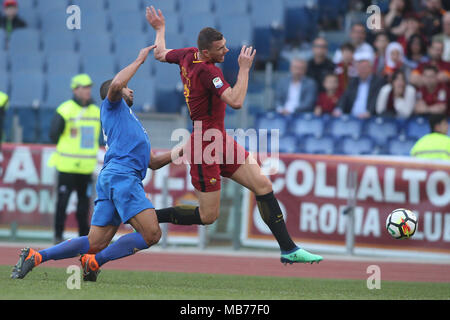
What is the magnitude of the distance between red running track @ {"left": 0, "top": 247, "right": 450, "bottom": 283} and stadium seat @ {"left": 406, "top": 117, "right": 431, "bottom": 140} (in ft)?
8.31

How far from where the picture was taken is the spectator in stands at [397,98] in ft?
44.2

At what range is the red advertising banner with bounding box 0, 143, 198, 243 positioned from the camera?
12.7 meters

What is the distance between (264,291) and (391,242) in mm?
5036

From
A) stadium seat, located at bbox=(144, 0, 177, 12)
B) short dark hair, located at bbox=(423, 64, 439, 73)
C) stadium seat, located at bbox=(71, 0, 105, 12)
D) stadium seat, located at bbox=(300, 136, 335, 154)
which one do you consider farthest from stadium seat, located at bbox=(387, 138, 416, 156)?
stadium seat, located at bbox=(71, 0, 105, 12)

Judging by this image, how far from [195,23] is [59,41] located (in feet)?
8.94

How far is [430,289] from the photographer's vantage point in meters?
8.30

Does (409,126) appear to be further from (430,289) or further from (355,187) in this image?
(430,289)

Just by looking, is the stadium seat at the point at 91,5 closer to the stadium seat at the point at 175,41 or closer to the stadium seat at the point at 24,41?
the stadium seat at the point at 24,41

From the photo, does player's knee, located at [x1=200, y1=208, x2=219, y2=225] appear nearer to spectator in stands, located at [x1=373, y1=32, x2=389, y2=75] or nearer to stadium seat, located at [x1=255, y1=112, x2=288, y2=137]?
stadium seat, located at [x1=255, y1=112, x2=288, y2=137]

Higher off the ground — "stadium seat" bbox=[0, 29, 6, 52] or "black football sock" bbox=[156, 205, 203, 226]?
"stadium seat" bbox=[0, 29, 6, 52]

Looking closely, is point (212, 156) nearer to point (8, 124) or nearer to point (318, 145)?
point (318, 145)

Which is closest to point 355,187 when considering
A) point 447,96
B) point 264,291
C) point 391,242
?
point 391,242

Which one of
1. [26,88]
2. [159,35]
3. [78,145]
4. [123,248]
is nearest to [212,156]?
[123,248]

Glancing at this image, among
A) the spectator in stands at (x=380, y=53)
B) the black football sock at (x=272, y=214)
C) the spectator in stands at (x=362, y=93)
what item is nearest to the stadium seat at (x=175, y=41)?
the spectator in stands at (x=362, y=93)
